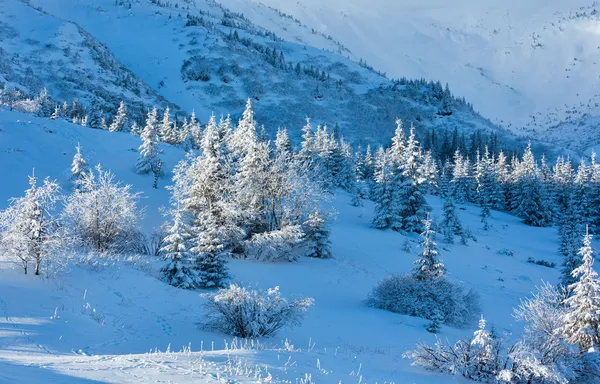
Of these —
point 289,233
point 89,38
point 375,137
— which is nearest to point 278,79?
point 375,137

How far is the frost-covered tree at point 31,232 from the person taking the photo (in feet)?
34.2

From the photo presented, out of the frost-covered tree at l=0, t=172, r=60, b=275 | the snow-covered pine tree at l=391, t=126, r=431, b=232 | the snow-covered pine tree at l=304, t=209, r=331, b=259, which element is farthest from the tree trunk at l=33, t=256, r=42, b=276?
the snow-covered pine tree at l=391, t=126, r=431, b=232

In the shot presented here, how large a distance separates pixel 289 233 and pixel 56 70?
338ft

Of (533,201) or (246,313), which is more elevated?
(533,201)

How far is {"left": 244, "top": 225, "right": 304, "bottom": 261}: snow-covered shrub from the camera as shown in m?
22.8

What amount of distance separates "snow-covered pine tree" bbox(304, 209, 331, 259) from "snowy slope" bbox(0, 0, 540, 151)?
89.3 metres

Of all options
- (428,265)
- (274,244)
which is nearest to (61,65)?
(274,244)

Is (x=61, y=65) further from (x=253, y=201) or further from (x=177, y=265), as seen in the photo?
(x=177, y=265)

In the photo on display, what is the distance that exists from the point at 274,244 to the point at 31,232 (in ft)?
44.0

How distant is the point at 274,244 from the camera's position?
22766 mm

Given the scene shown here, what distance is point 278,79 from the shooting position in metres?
137

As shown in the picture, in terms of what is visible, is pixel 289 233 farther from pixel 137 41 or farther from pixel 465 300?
pixel 137 41

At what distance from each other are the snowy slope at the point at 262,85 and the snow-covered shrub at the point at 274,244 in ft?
299

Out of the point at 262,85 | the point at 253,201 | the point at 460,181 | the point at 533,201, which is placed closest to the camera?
the point at 253,201
